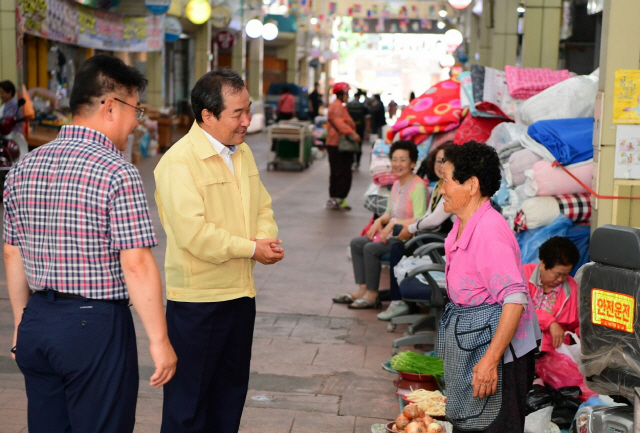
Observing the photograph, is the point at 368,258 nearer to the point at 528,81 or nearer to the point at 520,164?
the point at 520,164

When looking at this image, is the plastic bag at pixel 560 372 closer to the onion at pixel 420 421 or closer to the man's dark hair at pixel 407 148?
the onion at pixel 420 421

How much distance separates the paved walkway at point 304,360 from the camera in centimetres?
482

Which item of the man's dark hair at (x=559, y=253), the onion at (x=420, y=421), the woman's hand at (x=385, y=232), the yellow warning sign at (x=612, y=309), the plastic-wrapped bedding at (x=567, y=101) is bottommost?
the onion at (x=420, y=421)

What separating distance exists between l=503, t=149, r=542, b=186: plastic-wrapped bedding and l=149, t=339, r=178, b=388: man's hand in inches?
158

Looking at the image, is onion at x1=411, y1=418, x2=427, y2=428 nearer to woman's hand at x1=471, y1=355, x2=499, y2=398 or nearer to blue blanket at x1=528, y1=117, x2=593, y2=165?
woman's hand at x1=471, y1=355, x2=499, y2=398

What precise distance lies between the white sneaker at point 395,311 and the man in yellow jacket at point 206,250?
3.44m

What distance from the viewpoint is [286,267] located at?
900 centimetres

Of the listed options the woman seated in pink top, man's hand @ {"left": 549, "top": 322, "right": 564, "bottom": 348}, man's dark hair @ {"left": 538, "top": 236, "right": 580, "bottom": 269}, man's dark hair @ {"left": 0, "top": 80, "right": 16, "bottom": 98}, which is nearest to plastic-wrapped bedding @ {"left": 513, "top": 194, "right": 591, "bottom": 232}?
the woman seated in pink top

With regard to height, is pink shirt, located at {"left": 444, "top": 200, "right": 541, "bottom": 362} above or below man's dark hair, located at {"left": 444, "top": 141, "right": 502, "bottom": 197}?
below

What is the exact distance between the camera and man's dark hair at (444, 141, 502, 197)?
11.3ft

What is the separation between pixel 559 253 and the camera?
493 cm

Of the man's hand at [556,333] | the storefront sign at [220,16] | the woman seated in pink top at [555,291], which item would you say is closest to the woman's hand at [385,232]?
the woman seated in pink top at [555,291]

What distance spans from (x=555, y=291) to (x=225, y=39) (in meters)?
25.3

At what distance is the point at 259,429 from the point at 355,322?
243cm
